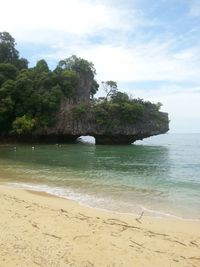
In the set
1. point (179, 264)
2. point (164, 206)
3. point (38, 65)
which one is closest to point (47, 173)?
point (164, 206)

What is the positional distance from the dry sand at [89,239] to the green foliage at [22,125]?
A: 37.3 m

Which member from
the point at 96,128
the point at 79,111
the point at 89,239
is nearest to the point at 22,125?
the point at 79,111

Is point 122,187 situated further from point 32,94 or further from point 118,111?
point 118,111

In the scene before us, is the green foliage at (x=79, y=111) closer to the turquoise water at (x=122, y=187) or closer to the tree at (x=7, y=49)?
the tree at (x=7, y=49)

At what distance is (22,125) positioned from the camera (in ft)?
155

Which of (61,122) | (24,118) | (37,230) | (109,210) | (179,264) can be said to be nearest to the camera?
(179,264)

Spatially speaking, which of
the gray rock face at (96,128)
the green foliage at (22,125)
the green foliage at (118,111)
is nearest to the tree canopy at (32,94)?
the green foliage at (22,125)

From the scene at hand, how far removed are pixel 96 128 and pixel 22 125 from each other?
39.3 ft

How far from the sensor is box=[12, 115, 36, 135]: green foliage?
47072 millimetres

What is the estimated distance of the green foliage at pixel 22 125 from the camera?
154 ft

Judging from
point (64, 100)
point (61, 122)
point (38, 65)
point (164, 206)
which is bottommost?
point (164, 206)

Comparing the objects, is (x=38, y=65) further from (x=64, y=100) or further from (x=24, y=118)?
(x=24, y=118)

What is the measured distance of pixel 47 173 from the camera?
20.3 m

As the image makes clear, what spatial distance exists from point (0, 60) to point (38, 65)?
21.2 ft
